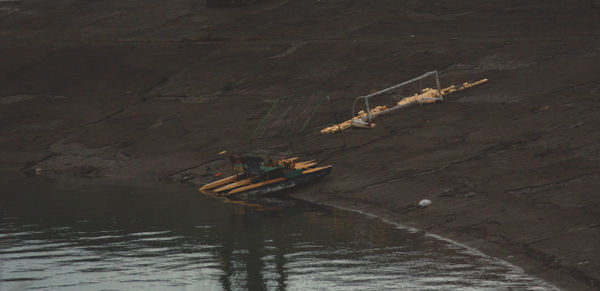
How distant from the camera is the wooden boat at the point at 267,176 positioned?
28.7 meters

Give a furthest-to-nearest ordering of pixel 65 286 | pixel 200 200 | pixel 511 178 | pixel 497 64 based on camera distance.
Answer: pixel 497 64 → pixel 200 200 → pixel 511 178 → pixel 65 286

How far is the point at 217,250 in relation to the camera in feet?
70.3

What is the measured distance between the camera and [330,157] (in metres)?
32.1

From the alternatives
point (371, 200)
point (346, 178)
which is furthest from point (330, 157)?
point (371, 200)

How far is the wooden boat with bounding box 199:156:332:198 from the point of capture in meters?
28.7

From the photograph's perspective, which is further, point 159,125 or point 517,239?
point 159,125

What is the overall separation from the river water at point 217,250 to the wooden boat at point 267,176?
70 cm

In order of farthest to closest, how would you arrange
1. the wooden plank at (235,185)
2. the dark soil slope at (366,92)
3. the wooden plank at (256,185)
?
the wooden plank at (235,185) < the wooden plank at (256,185) < the dark soil slope at (366,92)

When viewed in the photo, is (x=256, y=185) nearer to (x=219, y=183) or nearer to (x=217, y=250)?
(x=219, y=183)

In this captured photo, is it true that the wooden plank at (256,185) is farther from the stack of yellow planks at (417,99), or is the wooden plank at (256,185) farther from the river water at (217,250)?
the stack of yellow planks at (417,99)

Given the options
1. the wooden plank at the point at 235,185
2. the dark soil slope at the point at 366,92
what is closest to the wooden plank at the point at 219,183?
the wooden plank at the point at 235,185

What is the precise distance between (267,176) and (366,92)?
543 inches

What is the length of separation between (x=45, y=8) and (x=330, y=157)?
6416cm

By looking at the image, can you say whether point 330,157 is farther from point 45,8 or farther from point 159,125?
point 45,8
